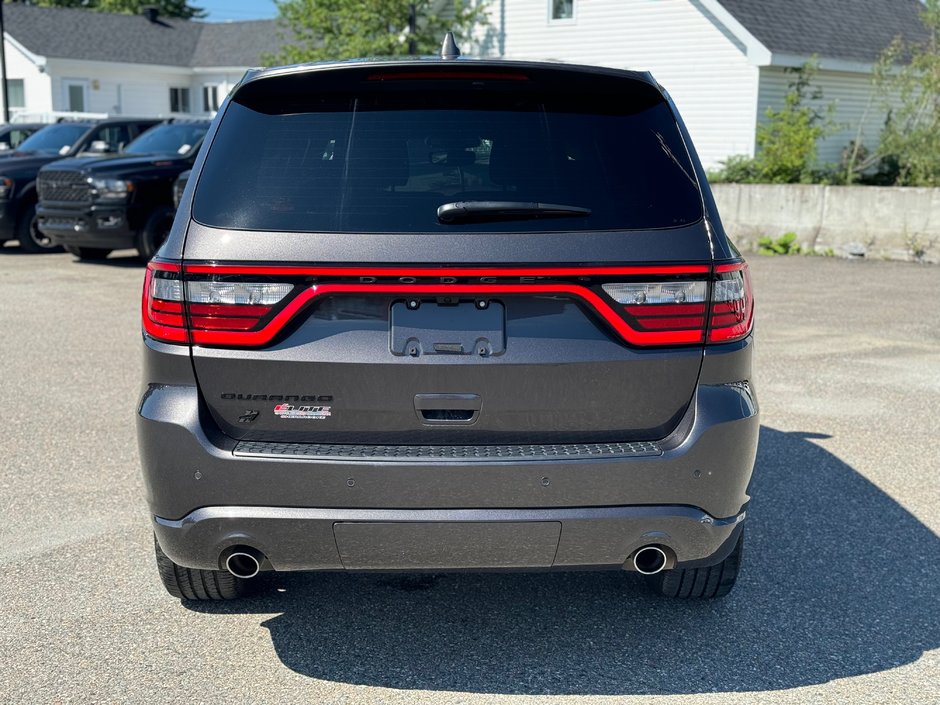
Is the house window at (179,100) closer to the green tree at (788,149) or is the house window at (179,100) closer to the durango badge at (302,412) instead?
the green tree at (788,149)

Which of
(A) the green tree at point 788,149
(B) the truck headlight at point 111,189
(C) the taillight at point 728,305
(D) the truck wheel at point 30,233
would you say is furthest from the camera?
(A) the green tree at point 788,149

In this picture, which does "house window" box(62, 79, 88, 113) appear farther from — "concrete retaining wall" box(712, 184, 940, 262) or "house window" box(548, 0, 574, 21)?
"concrete retaining wall" box(712, 184, 940, 262)

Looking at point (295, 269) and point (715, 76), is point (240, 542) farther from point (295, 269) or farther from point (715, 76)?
point (715, 76)

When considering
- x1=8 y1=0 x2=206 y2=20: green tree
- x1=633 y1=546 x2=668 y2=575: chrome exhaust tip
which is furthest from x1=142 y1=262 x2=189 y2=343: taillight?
x1=8 y1=0 x2=206 y2=20: green tree

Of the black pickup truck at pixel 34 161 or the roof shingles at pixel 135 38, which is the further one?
the roof shingles at pixel 135 38

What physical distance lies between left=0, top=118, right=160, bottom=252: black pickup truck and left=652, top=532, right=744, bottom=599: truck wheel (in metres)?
13.3

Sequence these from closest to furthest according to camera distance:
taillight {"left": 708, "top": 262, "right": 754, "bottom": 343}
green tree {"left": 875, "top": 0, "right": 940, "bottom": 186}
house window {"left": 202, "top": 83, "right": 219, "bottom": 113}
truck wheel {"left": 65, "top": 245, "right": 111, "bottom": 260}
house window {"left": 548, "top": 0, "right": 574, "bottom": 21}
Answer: taillight {"left": 708, "top": 262, "right": 754, "bottom": 343} < truck wheel {"left": 65, "top": 245, "right": 111, "bottom": 260} < green tree {"left": 875, "top": 0, "right": 940, "bottom": 186} < house window {"left": 548, "top": 0, "right": 574, "bottom": 21} < house window {"left": 202, "top": 83, "right": 219, "bottom": 113}

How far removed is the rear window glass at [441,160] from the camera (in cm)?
328

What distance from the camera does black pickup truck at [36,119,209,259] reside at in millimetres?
14352

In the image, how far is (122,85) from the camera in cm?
4600

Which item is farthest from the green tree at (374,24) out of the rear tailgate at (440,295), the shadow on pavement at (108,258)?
the rear tailgate at (440,295)

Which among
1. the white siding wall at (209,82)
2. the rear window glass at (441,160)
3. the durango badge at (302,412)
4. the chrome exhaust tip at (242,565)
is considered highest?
the rear window glass at (441,160)

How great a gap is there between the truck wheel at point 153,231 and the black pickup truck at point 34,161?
161 centimetres

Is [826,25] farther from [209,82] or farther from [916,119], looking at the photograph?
[209,82]
